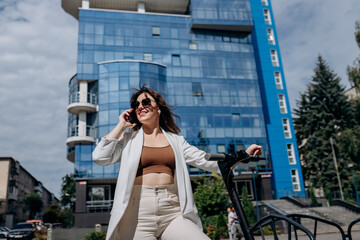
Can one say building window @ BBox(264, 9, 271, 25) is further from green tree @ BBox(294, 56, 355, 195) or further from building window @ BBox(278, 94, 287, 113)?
building window @ BBox(278, 94, 287, 113)

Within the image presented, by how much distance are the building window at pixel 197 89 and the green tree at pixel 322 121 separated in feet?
49.2

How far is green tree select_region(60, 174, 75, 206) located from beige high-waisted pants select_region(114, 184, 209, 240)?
57487 millimetres

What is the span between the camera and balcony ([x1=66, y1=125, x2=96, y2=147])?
3334 centimetres

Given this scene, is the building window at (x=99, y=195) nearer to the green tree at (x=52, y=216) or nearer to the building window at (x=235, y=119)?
the building window at (x=235, y=119)

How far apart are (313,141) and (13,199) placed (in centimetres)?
5128

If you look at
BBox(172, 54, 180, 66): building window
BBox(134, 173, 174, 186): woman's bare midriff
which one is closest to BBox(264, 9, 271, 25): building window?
BBox(172, 54, 180, 66): building window

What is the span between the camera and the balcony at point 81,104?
112 feet

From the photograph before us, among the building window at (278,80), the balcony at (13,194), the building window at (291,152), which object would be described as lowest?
the balcony at (13,194)

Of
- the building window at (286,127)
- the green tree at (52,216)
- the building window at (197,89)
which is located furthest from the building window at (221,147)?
the green tree at (52,216)

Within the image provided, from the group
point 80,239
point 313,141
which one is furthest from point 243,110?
point 80,239

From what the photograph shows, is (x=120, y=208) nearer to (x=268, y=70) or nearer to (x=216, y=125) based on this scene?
(x=216, y=125)

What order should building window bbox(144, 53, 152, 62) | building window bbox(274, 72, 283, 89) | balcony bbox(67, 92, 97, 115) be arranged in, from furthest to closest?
building window bbox(274, 72, 283, 89)
building window bbox(144, 53, 152, 62)
balcony bbox(67, 92, 97, 115)

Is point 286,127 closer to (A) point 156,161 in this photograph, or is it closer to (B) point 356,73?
(B) point 356,73

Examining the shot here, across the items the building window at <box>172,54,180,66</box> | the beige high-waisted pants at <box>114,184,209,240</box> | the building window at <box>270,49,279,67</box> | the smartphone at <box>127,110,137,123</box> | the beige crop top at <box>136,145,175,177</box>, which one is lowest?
the beige high-waisted pants at <box>114,184,209,240</box>
